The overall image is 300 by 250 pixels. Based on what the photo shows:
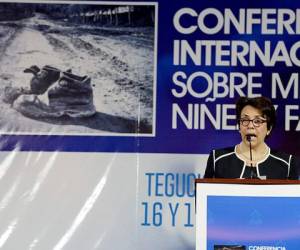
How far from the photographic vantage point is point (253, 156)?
2180 mm

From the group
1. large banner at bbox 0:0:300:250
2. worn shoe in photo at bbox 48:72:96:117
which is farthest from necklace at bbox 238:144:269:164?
worn shoe in photo at bbox 48:72:96:117

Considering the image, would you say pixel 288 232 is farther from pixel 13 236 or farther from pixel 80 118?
pixel 13 236

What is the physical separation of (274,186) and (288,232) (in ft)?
0.49

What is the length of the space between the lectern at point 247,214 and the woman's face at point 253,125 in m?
0.31

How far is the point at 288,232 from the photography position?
73.0 inches

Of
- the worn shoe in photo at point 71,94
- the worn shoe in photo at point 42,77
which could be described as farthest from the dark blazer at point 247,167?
the worn shoe in photo at point 42,77

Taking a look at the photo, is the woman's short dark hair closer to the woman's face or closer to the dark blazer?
the woman's face

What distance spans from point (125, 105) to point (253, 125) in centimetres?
116

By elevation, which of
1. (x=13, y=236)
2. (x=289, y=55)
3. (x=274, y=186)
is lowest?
(x=13, y=236)

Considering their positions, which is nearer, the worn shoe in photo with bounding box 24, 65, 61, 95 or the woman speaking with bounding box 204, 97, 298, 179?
the woman speaking with bounding box 204, 97, 298, 179

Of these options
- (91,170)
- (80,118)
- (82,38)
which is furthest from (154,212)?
(82,38)

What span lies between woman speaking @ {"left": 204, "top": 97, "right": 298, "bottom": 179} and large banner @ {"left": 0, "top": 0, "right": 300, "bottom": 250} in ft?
3.13

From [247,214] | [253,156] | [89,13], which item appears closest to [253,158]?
[253,156]

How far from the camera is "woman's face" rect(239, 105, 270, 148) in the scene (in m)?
2.15
